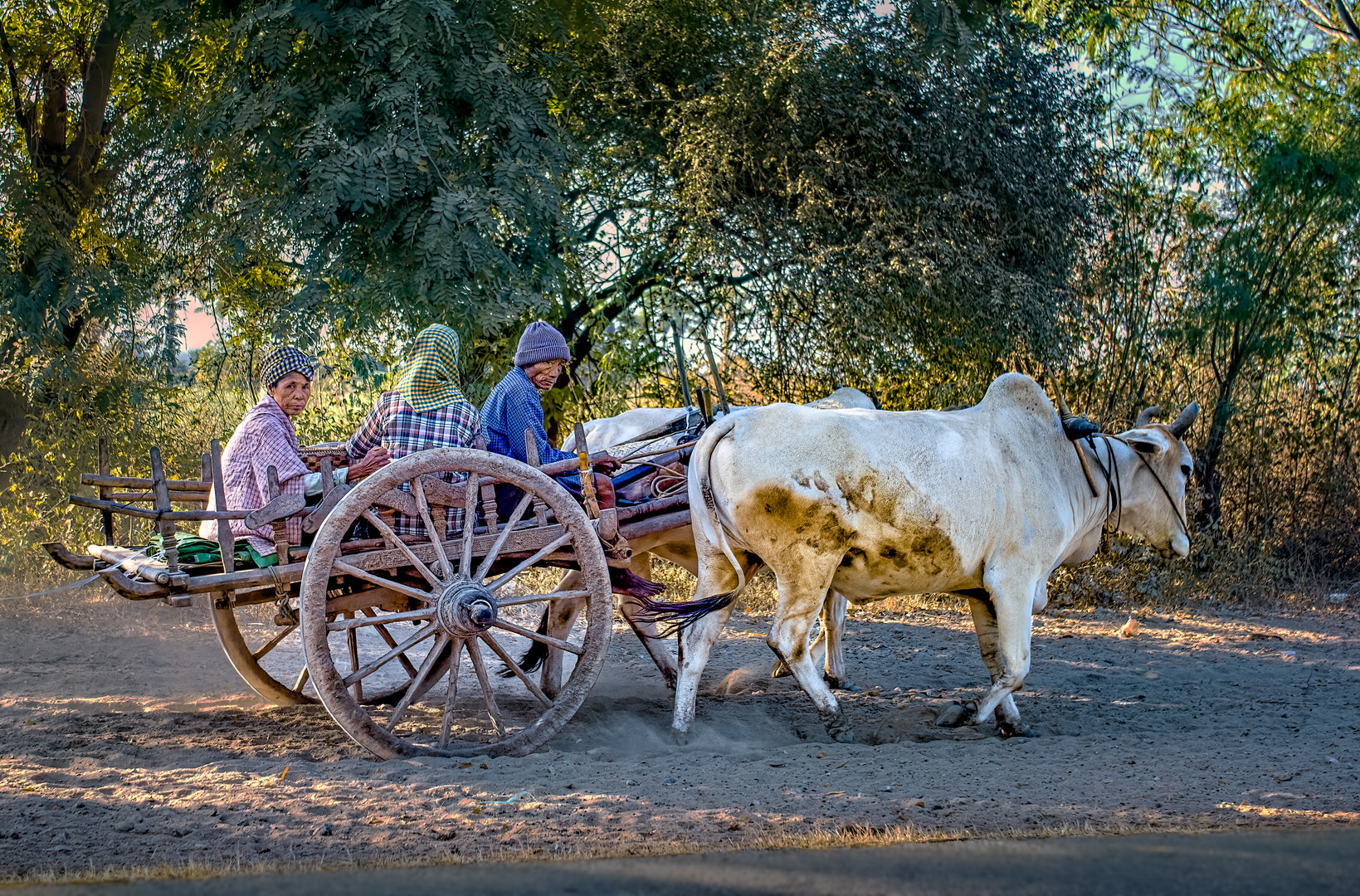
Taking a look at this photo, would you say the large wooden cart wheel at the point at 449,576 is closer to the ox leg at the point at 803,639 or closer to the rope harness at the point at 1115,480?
the ox leg at the point at 803,639

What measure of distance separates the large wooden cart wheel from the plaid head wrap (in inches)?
34.8

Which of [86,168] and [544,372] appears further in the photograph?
[86,168]

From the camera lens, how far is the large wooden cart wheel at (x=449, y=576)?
4551 millimetres

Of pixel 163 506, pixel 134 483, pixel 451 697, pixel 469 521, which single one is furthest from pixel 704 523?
pixel 134 483

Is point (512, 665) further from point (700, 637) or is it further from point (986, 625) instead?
point (986, 625)

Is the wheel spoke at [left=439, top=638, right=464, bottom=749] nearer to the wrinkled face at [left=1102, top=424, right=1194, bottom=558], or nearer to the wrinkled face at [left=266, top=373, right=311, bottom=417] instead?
the wrinkled face at [left=266, top=373, right=311, bottom=417]

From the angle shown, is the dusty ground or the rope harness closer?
the dusty ground

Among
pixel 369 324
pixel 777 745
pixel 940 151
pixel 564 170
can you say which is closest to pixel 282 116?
pixel 369 324

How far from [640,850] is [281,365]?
9.55 ft

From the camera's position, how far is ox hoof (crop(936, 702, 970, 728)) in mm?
5555

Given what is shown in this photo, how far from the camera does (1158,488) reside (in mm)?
6320

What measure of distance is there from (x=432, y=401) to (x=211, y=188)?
538cm

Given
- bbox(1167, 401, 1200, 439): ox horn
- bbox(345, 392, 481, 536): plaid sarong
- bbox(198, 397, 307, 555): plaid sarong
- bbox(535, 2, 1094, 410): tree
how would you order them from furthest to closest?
bbox(535, 2, 1094, 410): tree
bbox(1167, 401, 1200, 439): ox horn
bbox(345, 392, 481, 536): plaid sarong
bbox(198, 397, 307, 555): plaid sarong

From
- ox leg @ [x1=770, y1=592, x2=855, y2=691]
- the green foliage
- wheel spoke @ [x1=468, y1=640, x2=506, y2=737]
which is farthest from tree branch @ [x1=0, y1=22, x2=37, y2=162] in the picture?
ox leg @ [x1=770, y1=592, x2=855, y2=691]
